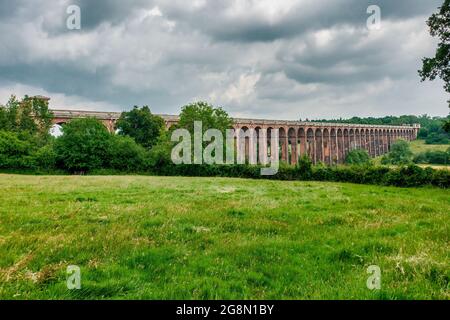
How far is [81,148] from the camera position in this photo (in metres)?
55.5

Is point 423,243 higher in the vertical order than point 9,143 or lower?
lower

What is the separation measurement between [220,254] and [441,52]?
27343 mm

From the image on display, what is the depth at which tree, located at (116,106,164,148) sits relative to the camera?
73.0 m

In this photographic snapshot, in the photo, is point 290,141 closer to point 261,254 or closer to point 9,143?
point 9,143

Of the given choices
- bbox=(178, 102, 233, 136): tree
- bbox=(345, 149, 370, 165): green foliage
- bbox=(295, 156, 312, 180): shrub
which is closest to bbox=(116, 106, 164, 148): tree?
bbox=(178, 102, 233, 136): tree

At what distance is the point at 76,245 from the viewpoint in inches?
264

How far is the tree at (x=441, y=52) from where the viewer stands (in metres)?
25.2

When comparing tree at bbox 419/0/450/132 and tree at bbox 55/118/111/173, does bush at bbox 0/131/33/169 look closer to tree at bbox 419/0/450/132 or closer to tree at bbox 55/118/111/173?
tree at bbox 55/118/111/173

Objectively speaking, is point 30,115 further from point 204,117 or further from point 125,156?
point 204,117

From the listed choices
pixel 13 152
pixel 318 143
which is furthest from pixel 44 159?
pixel 318 143

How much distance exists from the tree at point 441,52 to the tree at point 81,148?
4865 cm

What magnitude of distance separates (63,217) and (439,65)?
28.3 metres
